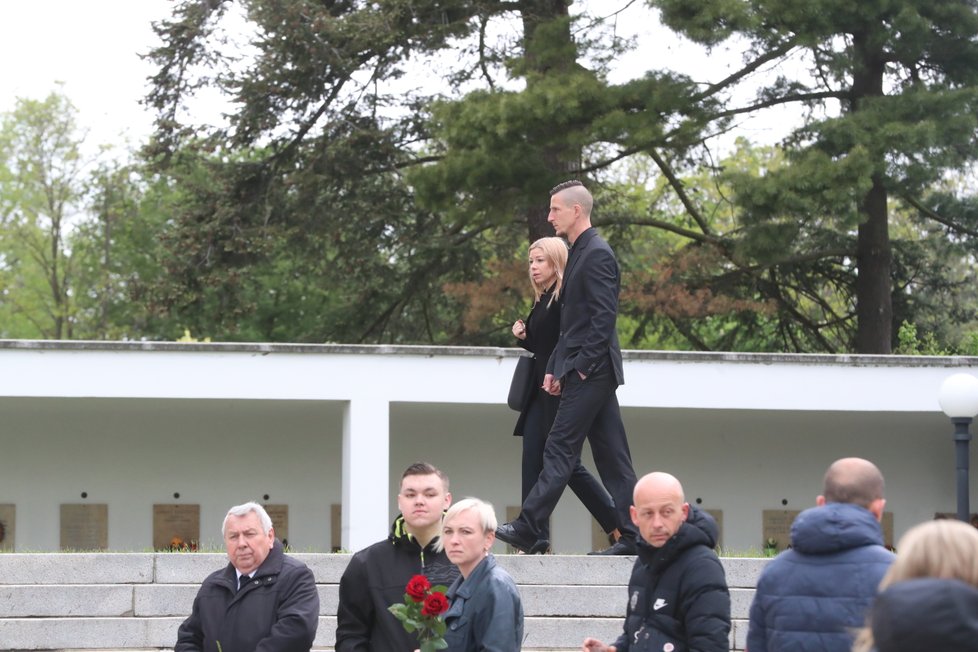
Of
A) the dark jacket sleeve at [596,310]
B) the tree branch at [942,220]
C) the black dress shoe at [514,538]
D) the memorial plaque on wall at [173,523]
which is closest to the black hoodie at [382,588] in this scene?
the black dress shoe at [514,538]

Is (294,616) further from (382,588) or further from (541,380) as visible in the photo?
(541,380)

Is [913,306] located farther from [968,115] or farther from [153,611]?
[153,611]

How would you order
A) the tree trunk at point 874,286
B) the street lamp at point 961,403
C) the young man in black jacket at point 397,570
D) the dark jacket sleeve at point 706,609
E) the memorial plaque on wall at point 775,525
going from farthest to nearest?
1. the tree trunk at point 874,286
2. the memorial plaque on wall at point 775,525
3. the street lamp at point 961,403
4. the young man in black jacket at point 397,570
5. the dark jacket sleeve at point 706,609

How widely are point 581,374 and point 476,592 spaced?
2.53 metres

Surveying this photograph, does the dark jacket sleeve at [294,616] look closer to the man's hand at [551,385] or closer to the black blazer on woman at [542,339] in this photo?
the man's hand at [551,385]

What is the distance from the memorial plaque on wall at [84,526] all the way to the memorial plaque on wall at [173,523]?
52 centimetres

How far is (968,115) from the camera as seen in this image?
16.8 metres

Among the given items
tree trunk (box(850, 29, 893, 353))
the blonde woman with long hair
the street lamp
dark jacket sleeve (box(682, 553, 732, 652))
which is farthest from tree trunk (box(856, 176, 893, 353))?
the blonde woman with long hair

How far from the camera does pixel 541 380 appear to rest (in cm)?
761

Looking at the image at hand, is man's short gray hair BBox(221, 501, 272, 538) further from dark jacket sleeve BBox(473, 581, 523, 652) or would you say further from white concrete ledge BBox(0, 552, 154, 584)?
white concrete ledge BBox(0, 552, 154, 584)

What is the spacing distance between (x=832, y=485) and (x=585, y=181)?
16130 millimetres

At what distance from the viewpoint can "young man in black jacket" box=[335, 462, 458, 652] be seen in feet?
16.5

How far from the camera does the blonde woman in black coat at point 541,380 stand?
7344mm

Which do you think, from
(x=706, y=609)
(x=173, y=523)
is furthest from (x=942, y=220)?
(x=706, y=609)
